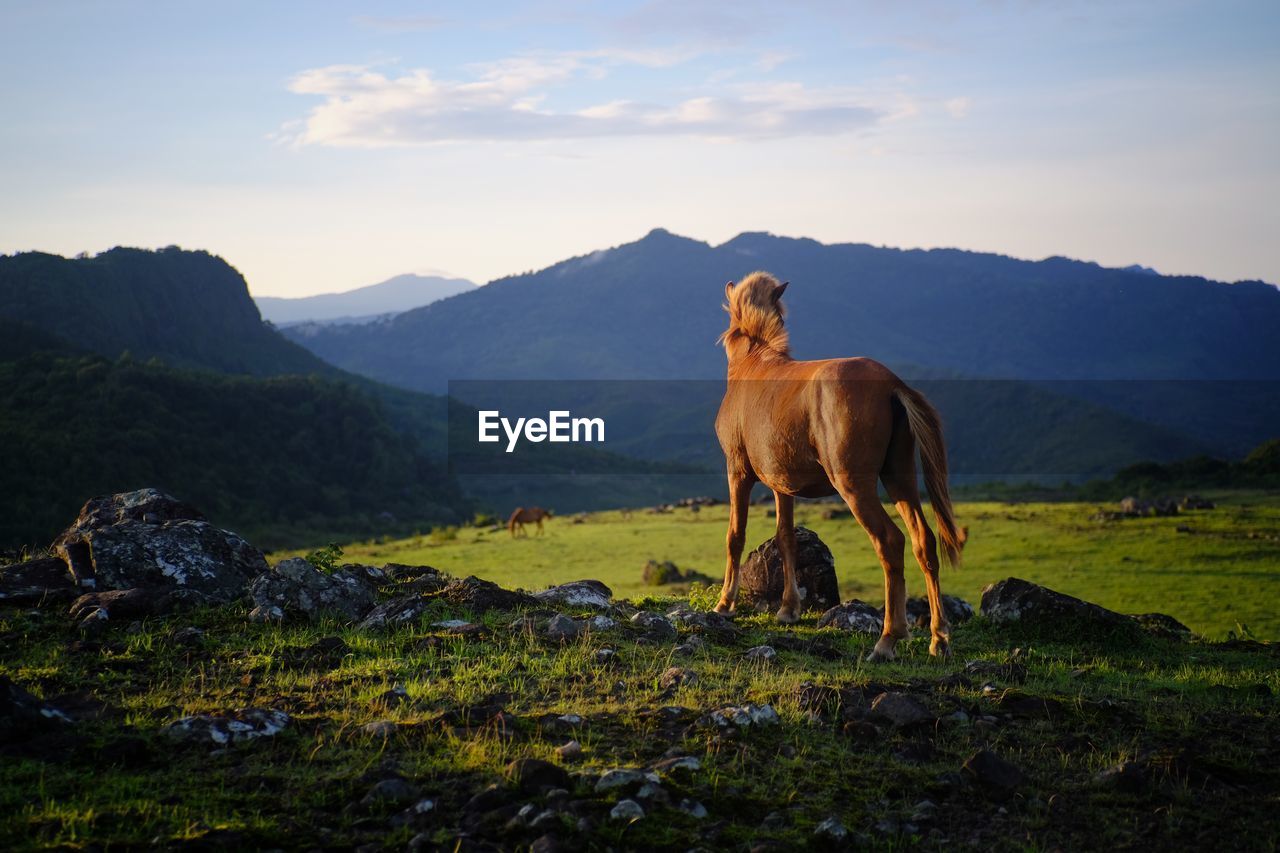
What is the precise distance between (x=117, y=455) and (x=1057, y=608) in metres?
70.2

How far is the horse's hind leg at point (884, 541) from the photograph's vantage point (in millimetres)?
9484

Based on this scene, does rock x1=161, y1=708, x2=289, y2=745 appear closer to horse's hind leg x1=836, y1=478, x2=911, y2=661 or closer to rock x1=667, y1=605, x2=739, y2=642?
rock x1=667, y1=605, x2=739, y2=642

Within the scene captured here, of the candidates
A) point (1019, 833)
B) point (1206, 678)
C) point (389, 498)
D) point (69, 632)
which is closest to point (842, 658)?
point (1206, 678)

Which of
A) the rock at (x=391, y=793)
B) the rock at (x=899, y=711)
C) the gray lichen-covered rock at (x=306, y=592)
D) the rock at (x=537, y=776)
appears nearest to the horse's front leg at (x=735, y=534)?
the gray lichen-covered rock at (x=306, y=592)

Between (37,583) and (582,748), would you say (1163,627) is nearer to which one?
(582,748)

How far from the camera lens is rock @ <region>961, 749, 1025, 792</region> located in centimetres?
595

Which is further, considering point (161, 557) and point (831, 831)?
point (161, 557)

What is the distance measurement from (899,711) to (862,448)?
310 centimetres

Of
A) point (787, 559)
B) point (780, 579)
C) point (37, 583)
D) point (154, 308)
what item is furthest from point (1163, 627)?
point (154, 308)

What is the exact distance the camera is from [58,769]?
5.77m

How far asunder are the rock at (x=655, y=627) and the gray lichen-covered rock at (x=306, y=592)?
108 inches

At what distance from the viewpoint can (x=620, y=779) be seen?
562 centimetres

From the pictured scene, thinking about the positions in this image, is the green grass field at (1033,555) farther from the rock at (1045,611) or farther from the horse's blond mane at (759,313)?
the horse's blond mane at (759,313)

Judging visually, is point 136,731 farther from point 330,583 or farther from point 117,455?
point 117,455
